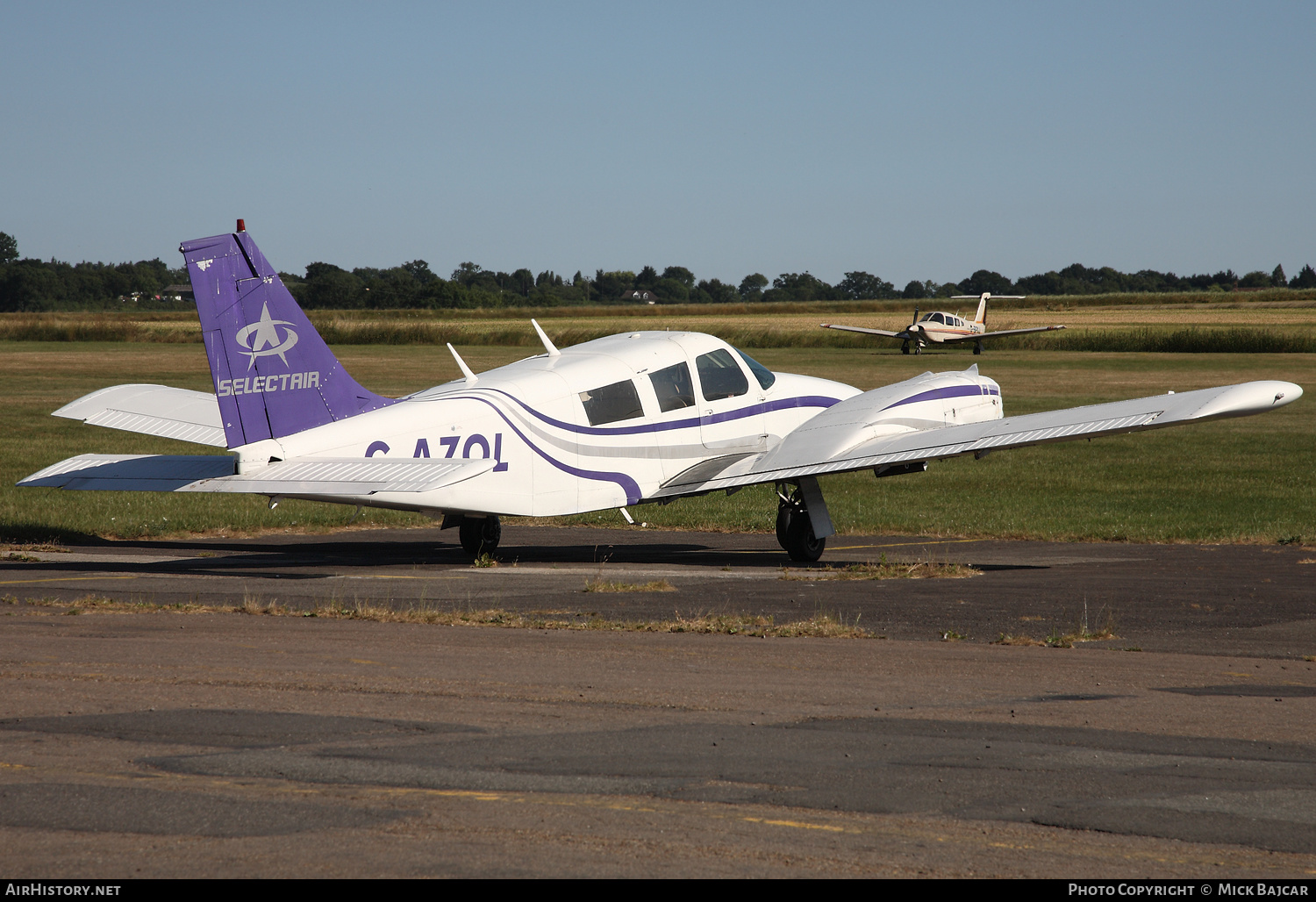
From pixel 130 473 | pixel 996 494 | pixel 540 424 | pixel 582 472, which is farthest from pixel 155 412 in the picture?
pixel 996 494

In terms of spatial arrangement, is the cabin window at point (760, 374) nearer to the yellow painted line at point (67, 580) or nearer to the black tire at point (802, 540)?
the black tire at point (802, 540)

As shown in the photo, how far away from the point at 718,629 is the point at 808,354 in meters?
65.9

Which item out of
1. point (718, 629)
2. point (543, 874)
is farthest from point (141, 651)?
point (543, 874)

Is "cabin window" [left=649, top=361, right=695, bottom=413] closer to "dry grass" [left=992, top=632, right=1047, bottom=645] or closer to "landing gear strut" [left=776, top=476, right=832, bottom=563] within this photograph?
"landing gear strut" [left=776, top=476, right=832, bottom=563]

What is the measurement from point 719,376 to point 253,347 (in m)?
5.92

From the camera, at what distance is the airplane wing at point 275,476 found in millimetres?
12688

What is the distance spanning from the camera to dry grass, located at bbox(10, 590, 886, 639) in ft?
37.1

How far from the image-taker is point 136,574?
48.4ft

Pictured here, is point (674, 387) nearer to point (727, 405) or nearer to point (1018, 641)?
point (727, 405)

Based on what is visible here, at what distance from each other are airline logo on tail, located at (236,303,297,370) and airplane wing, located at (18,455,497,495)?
1.36 metres

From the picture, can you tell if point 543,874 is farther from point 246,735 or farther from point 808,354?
→ point 808,354

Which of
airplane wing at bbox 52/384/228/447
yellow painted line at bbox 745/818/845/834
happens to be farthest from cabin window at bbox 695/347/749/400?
yellow painted line at bbox 745/818/845/834

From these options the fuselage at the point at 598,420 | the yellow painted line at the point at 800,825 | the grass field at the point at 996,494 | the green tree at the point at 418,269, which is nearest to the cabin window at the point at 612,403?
the fuselage at the point at 598,420

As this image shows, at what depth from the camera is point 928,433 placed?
1619 centimetres
